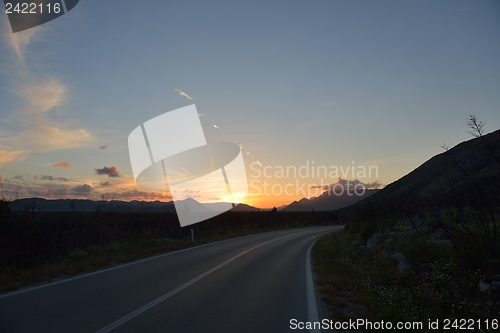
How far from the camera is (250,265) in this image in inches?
503

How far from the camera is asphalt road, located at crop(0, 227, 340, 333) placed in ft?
18.7

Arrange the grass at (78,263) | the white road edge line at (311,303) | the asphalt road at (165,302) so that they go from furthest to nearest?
the grass at (78,263)
the white road edge line at (311,303)
the asphalt road at (165,302)

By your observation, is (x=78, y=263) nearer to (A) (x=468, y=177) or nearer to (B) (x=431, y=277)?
(B) (x=431, y=277)

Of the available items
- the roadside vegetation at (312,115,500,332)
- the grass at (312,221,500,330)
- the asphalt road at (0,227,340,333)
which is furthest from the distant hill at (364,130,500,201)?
the asphalt road at (0,227,340,333)

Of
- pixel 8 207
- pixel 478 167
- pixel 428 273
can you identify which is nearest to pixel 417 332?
pixel 428 273

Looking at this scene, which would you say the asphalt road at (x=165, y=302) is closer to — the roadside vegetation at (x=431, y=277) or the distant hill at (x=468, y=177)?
the roadside vegetation at (x=431, y=277)

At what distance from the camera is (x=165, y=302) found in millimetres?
7133

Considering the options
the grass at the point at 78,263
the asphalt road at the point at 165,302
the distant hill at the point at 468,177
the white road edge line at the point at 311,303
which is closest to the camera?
the asphalt road at the point at 165,302

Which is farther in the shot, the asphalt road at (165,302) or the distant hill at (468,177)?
the distant hill at (468,177)

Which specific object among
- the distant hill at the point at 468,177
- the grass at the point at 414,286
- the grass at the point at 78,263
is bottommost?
the grass at the point at 414,286

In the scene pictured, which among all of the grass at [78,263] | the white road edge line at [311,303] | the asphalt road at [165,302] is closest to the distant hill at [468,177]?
the white road edge line at [311,303]

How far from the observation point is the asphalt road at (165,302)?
5715 mm

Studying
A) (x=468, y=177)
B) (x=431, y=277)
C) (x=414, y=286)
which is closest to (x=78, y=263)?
(x=414, y=286)

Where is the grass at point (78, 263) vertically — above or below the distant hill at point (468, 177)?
below
